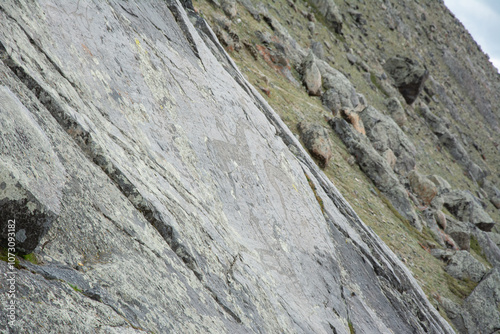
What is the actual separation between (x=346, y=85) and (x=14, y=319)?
35915mm

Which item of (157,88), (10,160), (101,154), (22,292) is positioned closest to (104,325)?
(22,292)

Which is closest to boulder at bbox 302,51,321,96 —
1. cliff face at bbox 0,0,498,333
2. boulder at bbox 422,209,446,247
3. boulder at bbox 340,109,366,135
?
boulder at bbox 340,109,366,135

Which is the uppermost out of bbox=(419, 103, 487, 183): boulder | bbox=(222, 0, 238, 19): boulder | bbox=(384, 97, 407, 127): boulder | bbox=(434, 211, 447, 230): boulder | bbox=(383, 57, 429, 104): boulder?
bbox=(383, 57, 429, 104): boulder

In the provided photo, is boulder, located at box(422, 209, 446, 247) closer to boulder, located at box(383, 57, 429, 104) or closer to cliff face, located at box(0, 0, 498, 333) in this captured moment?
cliff face, located at box(0, 0, 498, 333)

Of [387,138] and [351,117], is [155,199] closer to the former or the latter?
[351,117]

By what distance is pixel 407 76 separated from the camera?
58500 mm

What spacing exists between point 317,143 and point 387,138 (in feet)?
56.3

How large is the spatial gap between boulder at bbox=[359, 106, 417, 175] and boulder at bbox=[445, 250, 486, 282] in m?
11.2

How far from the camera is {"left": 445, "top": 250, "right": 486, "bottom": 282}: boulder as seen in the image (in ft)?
79.0

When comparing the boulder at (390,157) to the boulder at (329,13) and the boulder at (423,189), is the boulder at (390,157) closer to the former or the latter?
the boulder at (423,189)

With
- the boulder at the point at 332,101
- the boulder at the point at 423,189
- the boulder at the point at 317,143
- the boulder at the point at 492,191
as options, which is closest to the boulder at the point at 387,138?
the boulder at the point at 423,189

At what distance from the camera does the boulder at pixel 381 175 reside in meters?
26.9

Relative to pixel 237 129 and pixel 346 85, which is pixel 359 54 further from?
pixel 237 129

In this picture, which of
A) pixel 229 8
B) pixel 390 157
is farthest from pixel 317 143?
pixel 229 8
